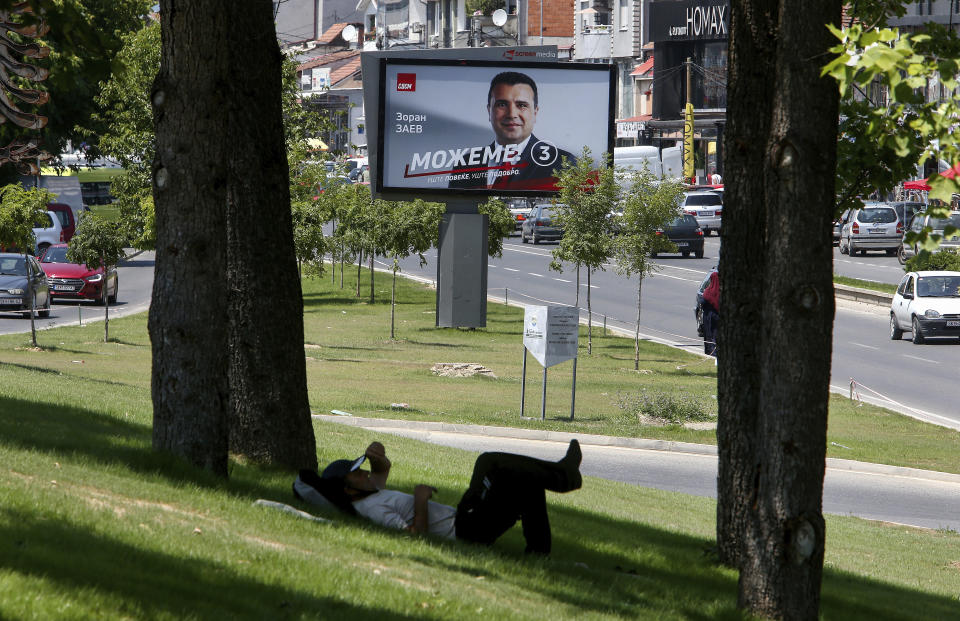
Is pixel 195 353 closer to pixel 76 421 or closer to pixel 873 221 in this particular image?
pixel 76 421

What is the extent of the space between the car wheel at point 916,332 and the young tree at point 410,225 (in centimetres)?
1291

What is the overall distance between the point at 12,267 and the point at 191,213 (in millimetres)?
26231

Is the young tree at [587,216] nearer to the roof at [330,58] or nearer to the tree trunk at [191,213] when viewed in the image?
the tree trunk at [191,213]

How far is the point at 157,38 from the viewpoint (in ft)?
99.0

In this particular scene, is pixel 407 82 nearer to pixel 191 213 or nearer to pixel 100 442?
pixel 100 442

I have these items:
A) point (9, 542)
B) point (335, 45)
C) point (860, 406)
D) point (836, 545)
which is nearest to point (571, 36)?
point (335, 45)

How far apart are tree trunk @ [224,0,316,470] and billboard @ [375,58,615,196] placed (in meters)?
22.5

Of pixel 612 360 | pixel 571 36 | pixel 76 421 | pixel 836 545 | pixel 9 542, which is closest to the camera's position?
pixel 9 542

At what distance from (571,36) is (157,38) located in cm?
6312

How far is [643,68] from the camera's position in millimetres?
80312

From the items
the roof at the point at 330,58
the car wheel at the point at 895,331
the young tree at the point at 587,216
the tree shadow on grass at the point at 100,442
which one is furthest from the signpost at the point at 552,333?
the roof at the point at 330,58

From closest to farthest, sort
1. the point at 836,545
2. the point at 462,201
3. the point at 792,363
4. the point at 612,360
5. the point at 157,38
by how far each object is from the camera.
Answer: the point at 792,363 < the point at 836,545 < the point at 612,360 < the point at 157,38 < the point at 462,201

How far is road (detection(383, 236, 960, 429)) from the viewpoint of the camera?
74.0 feet

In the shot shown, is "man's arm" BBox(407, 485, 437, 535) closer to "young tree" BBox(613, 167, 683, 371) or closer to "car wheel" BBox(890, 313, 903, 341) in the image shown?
"young tree" BBox(613, 167, 683, 371)
